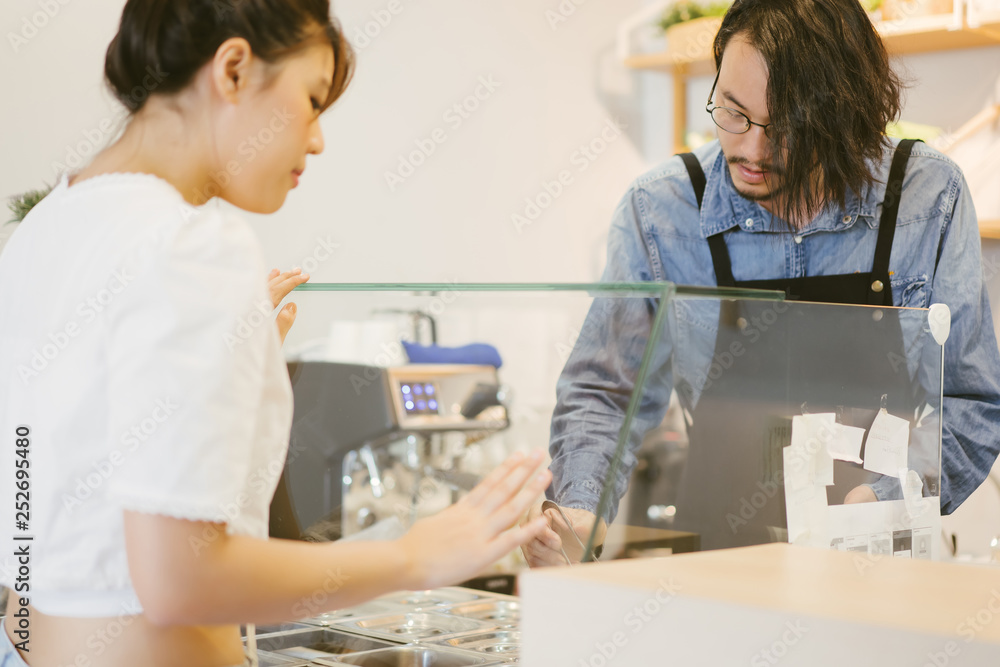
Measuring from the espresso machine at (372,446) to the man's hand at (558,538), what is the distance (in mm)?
141

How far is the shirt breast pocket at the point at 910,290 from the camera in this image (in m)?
1.24

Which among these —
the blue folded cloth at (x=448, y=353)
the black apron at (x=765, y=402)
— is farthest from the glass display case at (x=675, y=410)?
the blue folded cloth at (x=448, y=353)

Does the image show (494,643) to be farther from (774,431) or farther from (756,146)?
(756,146)

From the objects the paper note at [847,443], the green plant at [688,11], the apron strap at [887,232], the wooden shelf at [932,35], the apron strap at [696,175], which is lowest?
the paper note at [847,443]

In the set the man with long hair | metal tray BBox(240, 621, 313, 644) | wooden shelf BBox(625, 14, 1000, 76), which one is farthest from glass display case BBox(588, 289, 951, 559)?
wooden shelf BBox(625, 14, 1000, 76)

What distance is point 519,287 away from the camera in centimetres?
78

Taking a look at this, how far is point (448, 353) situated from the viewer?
156cm

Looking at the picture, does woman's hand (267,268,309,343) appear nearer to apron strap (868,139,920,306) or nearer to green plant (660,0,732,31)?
apron strap (868,139,920,306)

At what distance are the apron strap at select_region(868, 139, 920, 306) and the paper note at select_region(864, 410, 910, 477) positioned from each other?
0.26 metres

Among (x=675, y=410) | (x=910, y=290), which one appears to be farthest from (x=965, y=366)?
(x=675, y=410)

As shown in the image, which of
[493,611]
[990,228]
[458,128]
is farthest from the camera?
[458,128]

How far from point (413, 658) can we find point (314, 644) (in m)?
0.11

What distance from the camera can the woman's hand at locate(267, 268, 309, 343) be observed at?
1010 mm

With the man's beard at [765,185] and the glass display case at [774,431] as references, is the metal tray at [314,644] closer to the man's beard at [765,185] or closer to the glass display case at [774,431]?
the glass display case at [774,431]
